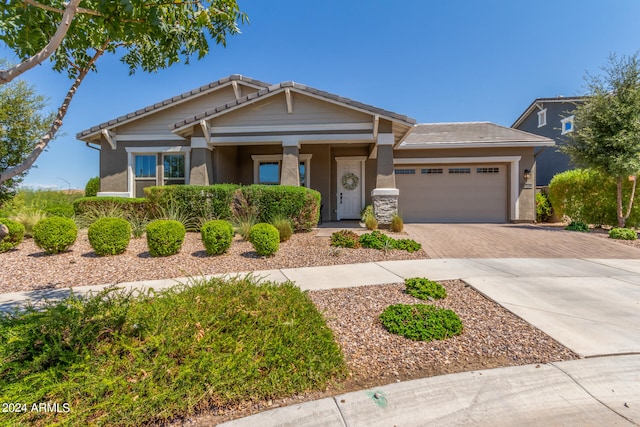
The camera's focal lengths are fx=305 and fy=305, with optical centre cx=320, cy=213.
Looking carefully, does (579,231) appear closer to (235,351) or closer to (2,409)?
(235,351)

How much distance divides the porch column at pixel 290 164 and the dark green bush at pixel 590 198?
1040 cm

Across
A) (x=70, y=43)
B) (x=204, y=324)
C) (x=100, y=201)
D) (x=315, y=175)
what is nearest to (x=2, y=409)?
(x=204, y=324)

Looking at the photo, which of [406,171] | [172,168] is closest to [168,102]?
[172,168]

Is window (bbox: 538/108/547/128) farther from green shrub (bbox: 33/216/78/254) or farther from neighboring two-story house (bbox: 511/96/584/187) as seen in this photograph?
green shrub (bbox: 33/216/78/254)

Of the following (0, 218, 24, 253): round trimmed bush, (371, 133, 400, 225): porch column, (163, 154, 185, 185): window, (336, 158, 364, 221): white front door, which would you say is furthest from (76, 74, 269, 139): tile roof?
(0, 218, 24, 253): round trimmed bush

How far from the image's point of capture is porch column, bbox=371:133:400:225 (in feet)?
32.1

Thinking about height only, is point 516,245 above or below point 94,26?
below

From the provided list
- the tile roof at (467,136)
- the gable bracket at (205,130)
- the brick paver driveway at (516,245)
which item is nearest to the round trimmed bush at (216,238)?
the brick paver driveway at (516,245)

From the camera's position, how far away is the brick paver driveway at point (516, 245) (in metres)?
6.82

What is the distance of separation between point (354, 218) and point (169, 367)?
37.3ft

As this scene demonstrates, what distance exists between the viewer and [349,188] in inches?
518

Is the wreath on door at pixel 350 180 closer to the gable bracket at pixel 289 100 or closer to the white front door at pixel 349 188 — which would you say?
the white front door at pixel 349 188

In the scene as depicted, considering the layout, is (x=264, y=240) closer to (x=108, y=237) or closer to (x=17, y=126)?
(x=108, y=237)

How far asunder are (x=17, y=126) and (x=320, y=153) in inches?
477
